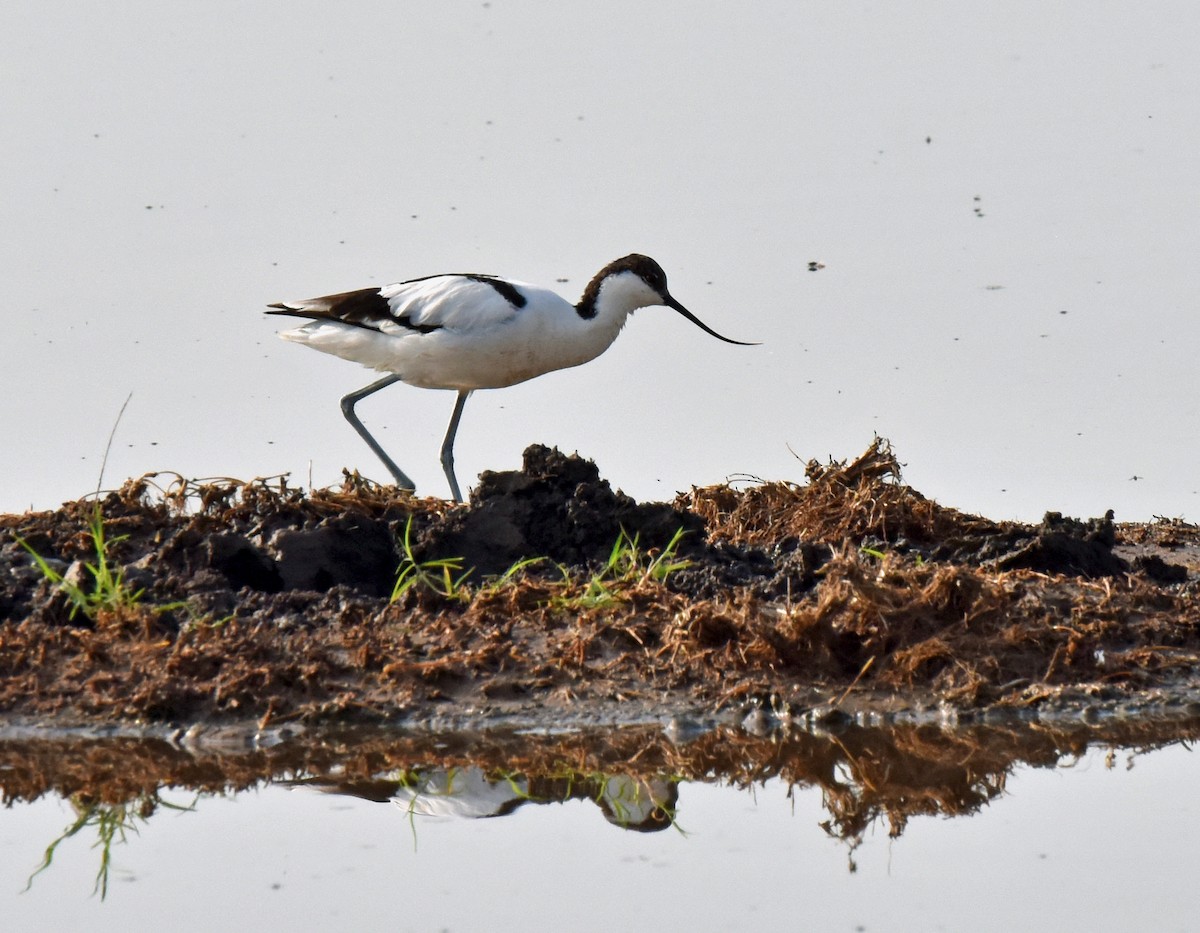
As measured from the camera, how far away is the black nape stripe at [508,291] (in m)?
10.9

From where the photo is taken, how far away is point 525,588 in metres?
8.05

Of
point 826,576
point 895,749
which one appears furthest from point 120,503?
point 895,749

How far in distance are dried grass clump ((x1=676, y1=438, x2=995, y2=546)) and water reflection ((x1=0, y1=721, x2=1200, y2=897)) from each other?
7.27ft

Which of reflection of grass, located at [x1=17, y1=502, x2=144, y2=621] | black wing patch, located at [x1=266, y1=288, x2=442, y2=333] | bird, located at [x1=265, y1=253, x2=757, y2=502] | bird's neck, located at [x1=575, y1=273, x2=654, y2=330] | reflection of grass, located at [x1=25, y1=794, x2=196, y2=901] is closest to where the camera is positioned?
reflection of grass, located at [x1=25, y1=794, x2=196, y2=901]

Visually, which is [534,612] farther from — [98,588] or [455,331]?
[455,331]

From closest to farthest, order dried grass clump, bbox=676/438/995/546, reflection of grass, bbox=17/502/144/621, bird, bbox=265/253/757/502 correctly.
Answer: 1. reflection of grass, bbox=17/502/144/621
2. dried grass clump, bbox=676/438/995/546
3. bird, bbox=265/253/757/502

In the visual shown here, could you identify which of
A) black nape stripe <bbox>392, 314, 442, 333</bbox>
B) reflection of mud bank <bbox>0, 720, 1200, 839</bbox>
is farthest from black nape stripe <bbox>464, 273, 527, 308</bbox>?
reflection of mud bank <bbox>0, 720, 1200, 839</bbox>

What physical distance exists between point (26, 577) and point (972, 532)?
4565mm

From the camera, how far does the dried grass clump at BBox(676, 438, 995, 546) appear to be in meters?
9.40

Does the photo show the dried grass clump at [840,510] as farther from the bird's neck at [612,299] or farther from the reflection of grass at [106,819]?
the reflection of grass at [106,819]

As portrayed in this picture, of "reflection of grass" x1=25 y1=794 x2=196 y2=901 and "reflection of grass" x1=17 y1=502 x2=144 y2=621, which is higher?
"reflection of grass" x1=17 y1=502 x2=144 y2=621

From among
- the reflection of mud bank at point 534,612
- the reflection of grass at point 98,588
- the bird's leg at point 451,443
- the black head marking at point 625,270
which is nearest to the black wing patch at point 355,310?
the bird's leg at point 451,443

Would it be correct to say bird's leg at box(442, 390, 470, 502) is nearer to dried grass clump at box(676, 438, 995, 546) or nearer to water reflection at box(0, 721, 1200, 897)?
dried grass clump at box(676, 438, 995, 546)

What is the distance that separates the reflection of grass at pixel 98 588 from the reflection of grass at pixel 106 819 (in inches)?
55.7
